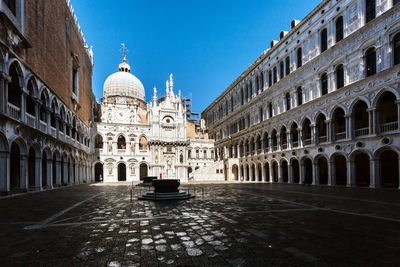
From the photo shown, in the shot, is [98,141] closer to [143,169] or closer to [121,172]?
[121,172]

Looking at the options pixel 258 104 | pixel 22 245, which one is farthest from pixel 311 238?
pixel 258 104

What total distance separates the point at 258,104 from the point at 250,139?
607 cm

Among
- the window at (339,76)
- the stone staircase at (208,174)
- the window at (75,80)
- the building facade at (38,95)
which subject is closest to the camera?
the building facade at (38,95)

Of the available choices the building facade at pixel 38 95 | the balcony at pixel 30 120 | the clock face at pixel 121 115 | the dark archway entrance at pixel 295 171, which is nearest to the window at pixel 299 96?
the dark archway entrance at pixel 295 171

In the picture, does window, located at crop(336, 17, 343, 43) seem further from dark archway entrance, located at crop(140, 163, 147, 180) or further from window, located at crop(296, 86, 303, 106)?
dark archway entrance, located at crop(140, 163, 147, 180)

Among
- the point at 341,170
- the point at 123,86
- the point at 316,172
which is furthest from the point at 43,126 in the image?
the point at 123,86

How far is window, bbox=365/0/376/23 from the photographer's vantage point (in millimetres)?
20622

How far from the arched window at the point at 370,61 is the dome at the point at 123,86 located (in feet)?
166

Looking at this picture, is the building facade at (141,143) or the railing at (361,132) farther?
the building facade at (141,143)

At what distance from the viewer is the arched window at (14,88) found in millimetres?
17059

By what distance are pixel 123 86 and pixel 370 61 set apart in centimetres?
5268

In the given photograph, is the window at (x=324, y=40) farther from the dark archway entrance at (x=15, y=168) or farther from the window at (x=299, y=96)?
the dark archway entrance at (x=15, y=168)

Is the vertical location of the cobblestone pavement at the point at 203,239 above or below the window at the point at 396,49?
below

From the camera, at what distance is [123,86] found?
60.8 meters
